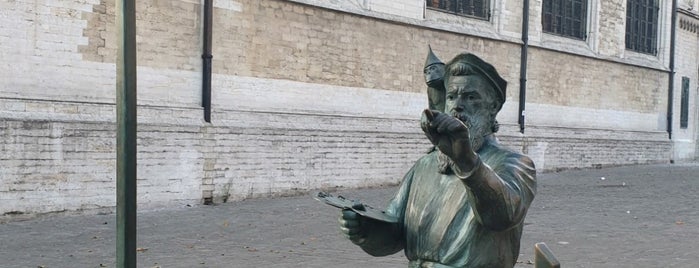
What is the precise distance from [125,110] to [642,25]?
26.5 metres

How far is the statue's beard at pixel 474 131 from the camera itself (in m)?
2.58

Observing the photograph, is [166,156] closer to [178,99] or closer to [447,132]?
[178,99]

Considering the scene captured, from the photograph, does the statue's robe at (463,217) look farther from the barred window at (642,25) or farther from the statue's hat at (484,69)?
the barred window at (642,25)

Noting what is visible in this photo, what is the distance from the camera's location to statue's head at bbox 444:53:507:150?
2.59 meters

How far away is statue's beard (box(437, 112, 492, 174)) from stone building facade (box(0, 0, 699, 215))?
405 inches

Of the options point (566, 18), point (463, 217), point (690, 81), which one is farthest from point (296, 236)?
point (690, 81)

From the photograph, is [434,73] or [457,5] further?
[457,5]

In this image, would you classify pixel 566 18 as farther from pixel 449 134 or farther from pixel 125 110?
pixel 449 134

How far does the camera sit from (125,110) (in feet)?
14.0

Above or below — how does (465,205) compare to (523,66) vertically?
below

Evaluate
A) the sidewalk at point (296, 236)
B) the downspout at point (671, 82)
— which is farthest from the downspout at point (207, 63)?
the downspout at point (671, 82)

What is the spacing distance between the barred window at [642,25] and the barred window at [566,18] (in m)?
2.95

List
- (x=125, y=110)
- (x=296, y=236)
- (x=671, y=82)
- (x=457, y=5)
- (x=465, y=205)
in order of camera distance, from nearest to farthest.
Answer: (x=465, y=205), (x=125, y=110), (x=296, y=236), (x=457, y=5), (x=671, y=82)

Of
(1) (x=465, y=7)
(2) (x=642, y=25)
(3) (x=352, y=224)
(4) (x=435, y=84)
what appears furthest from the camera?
(2) (x=642, y=25)
